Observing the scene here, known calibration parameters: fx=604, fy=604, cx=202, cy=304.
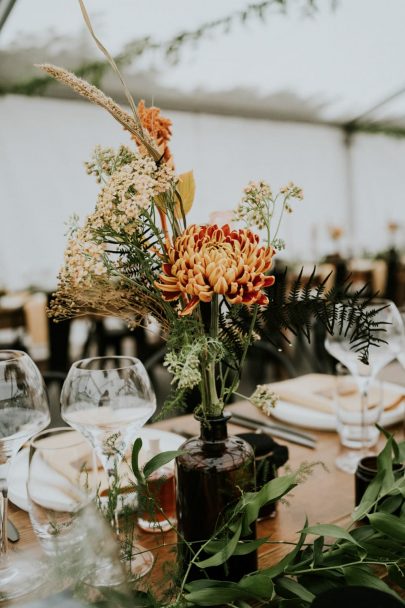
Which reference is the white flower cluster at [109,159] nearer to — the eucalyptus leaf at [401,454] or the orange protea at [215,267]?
the orange protea at [215,267]

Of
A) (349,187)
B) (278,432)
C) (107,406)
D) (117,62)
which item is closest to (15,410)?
(107,406)

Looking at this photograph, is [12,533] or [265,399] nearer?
[265,399]

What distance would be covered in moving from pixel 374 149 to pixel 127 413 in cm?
1013

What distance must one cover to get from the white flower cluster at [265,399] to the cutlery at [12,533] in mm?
386

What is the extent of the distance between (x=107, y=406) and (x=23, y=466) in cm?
31

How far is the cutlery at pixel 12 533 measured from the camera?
0.81m

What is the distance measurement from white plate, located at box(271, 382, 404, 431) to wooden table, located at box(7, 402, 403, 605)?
0.07 metres

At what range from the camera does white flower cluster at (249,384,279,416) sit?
2.26 feet

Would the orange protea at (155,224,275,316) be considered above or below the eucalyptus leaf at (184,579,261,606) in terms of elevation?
above

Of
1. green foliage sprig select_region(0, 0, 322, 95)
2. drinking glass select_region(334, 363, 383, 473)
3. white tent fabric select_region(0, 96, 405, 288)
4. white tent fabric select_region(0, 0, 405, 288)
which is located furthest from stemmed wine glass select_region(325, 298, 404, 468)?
white tent fabric select_region(0, 96, 405, 288)

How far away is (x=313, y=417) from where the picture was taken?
1.25 metres

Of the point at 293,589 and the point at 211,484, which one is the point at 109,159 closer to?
the point at 211,484

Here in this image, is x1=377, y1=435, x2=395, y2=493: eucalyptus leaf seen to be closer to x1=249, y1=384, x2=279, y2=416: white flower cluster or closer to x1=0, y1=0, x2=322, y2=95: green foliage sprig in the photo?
x1=249, y1=384, x2=279, y2=416: white flower cluster

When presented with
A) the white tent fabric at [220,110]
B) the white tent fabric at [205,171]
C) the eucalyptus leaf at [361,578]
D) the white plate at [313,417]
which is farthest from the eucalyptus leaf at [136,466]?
the white tent fabric at [205,171]
